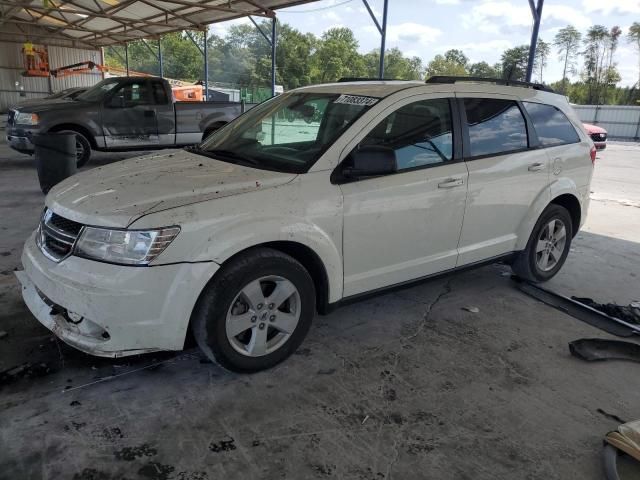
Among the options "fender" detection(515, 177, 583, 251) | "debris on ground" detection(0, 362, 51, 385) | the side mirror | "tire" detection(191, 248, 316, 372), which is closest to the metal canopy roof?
"fender" detection(515, 177, 583, 251)

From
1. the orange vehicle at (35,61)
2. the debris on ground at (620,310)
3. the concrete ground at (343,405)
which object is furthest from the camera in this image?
the orange vehicle at (35,61)

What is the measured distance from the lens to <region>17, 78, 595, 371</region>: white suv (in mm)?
2586

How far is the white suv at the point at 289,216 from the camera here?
2586mm

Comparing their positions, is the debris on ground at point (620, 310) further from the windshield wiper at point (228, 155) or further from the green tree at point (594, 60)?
the green tree at point (594, 60)

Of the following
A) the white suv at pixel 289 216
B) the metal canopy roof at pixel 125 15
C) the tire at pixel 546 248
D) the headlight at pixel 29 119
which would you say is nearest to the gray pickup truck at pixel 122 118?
the headlight at pixel 29 119

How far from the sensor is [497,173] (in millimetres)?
3877

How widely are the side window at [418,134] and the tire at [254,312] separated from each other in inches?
39.4

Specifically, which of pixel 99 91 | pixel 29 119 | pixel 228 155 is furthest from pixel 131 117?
pixel 228 155

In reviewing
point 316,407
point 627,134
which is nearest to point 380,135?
point 316,407

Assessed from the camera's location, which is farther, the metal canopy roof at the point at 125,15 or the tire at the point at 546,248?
the metal canopy roof at the point at 125,15

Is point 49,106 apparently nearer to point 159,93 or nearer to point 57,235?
point 159,93

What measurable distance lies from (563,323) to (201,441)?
293cm

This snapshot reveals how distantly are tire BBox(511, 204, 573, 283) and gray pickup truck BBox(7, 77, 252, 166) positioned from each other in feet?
27.2

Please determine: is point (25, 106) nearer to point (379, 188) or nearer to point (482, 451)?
point (379, 188)
